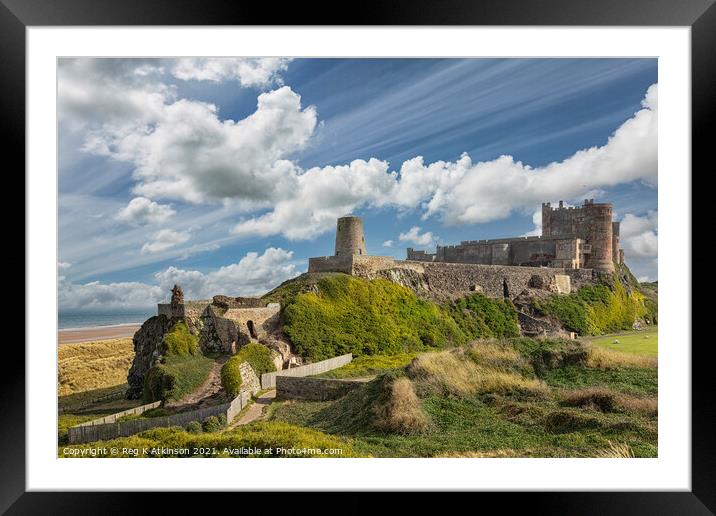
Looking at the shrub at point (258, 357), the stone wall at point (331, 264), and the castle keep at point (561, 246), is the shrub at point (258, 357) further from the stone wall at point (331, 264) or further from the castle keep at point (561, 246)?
the castle keep at point (561, 246)

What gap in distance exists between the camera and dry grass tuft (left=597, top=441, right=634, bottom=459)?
6.97m

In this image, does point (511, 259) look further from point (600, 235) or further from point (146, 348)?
point (146, 348)

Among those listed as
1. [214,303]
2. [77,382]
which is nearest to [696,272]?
[214,303]

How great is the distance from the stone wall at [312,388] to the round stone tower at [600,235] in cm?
3060

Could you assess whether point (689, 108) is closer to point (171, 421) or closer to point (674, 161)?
point (674, 161)

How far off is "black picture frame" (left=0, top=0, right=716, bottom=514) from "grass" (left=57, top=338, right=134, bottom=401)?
16.7 meters

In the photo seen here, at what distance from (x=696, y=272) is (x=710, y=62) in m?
2.84

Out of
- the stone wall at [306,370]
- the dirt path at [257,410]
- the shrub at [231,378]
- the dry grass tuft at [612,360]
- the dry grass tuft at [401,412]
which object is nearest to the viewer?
the dry grass tuft at [401,412]

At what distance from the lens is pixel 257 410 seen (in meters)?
12.7

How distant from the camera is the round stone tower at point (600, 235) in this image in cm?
3547

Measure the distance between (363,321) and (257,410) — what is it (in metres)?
9.26

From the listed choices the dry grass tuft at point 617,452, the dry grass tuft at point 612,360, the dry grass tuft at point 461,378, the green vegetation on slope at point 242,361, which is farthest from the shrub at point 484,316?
the dry grass tuft at point 617,452

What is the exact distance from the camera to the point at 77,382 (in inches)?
864

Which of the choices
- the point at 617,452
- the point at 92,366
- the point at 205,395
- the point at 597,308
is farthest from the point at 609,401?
the point at 597,308
